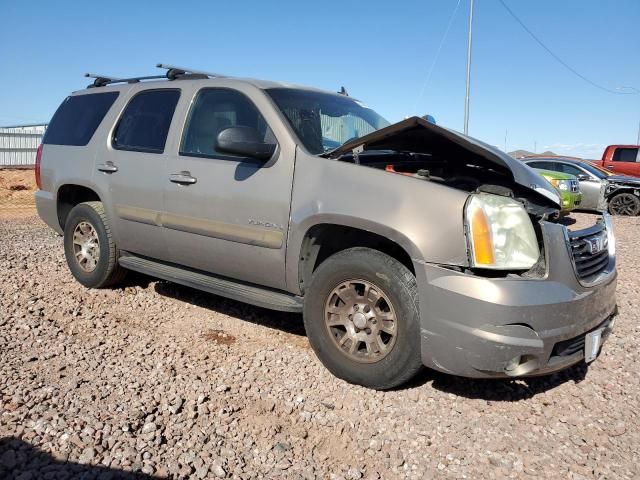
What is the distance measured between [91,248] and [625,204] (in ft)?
45.5

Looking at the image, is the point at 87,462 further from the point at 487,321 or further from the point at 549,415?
the point at 549,415

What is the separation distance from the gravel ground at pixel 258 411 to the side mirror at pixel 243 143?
1425mm

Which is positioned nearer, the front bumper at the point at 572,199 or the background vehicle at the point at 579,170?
the front bumper at the point at 572,199

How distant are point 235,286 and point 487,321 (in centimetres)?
191

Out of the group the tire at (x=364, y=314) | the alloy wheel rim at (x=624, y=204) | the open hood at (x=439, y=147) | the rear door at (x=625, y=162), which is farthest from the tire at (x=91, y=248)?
the rear door at (x=625, y=162)

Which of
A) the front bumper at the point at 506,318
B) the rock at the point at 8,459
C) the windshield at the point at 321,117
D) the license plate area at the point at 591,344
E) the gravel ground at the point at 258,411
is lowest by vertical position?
the gravel ground at the point at 258,411

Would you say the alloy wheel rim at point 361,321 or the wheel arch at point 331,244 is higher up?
the wheel arch at point 331,244

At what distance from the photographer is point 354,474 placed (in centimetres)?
258

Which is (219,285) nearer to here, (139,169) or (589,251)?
(139,169)

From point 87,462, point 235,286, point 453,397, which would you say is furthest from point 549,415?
point 87,462

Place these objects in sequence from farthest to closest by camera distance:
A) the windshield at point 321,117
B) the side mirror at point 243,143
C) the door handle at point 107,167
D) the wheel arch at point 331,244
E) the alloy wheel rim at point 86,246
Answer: the alloy wheel rim at point 86,246 → the door handle at point 107,167 → the windshield at point 321,117 → the side mirror at point 243,143 → the wheel arch at point 331,244

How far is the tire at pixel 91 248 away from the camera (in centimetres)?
496

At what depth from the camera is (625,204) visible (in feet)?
47.3

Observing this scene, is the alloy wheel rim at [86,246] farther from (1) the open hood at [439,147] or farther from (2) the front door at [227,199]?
(1) the open hood at [439,147]
